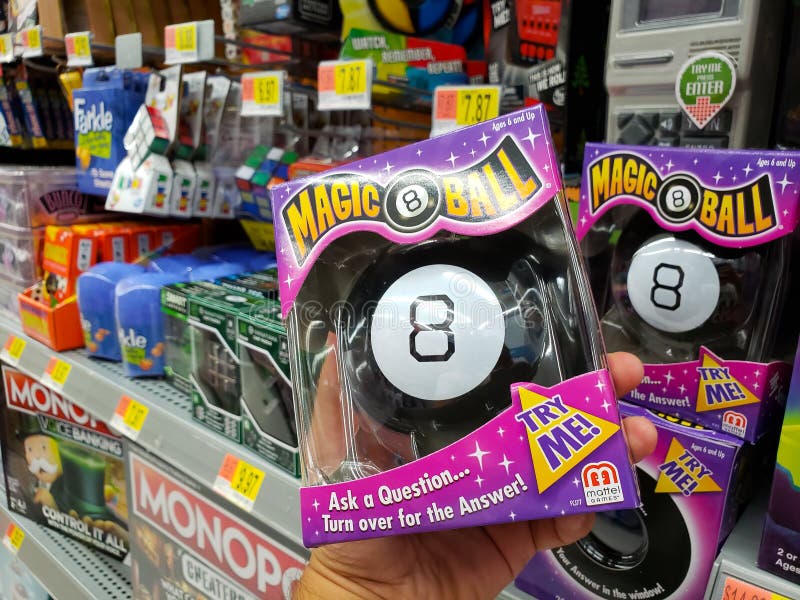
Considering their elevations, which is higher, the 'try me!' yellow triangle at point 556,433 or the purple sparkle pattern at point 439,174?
the purple sparkle pattern at point 439,174

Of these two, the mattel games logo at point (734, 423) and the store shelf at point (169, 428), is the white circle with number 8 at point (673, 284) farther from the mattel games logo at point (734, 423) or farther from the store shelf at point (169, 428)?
the store shelf at point (169, 428)

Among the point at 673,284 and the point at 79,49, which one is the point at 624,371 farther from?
the point at 79,49

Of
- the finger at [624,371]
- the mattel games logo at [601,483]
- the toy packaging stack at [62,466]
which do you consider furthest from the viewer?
the toy packaging stack at [62,466]

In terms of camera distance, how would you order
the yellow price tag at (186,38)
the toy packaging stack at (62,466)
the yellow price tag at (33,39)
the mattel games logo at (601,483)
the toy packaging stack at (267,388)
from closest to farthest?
the mattel games logo at (601,483)
the toy packaging stack at (267,388)
the yellow price tag at (186,38)
the toy packaging stack at (62,466)
the yellow price tag at (33,39)

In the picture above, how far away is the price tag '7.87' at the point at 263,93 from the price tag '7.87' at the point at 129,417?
62 cm

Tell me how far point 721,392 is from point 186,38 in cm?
127

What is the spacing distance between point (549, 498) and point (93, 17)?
5.76 feet

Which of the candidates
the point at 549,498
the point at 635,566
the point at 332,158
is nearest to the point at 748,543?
the point at 635,566

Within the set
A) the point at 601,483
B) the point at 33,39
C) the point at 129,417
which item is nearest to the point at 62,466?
the point at 129,417

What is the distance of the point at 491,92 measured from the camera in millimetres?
1034

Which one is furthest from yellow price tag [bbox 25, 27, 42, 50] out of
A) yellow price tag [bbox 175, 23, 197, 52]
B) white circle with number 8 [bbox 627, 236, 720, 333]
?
white circle with number 8 [bbox 627, 236, 720, 333]

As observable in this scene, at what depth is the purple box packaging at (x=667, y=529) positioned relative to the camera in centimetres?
66

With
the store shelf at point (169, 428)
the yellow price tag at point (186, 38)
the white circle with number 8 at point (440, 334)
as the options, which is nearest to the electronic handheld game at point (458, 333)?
the white circle with number 8 at point (440, 334)

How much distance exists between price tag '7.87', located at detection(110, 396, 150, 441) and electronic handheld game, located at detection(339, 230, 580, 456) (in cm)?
76
